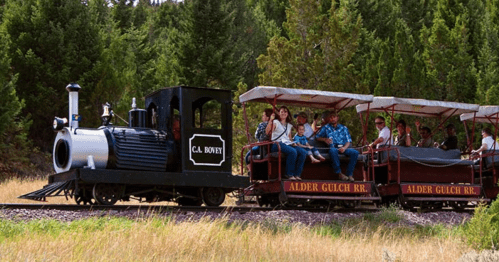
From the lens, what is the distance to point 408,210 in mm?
15414

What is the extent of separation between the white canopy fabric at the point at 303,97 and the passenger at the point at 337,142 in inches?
19.0

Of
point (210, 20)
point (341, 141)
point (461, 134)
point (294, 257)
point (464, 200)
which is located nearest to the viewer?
point (294, 257)

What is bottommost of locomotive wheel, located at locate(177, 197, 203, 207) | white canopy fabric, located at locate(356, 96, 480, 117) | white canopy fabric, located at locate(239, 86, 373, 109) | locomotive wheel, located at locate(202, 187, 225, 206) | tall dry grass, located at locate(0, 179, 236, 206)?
tall dry grass, located at locate(0, 179, 236, 206)

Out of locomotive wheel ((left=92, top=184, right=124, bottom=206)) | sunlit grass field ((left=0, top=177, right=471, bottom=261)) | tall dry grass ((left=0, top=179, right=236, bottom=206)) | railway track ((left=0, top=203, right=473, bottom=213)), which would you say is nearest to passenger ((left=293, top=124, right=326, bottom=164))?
railway track ((left=0, top=203, right=473, bottom=213))

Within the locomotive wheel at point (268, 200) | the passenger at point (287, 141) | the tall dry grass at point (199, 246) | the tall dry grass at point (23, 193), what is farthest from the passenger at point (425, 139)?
the tall dry grass at point (199, 246)

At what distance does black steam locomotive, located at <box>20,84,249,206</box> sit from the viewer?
499 inches

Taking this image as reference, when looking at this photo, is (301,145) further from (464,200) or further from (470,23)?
(470,23)

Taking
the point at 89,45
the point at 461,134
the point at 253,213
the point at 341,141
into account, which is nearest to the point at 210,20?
the point at 89,45

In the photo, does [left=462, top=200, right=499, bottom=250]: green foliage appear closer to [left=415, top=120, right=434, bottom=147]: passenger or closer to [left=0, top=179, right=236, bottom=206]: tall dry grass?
[left=415, top=120, right=434, bottom=147]: passenger

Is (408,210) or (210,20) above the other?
(210,20)

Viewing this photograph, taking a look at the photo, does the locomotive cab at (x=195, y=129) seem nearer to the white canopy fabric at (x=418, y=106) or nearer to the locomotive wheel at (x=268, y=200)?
the locomotive wheel at (x=268, y=200)

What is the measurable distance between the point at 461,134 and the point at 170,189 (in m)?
17.6

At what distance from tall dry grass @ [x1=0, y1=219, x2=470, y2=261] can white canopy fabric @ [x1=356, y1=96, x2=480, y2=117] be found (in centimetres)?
532

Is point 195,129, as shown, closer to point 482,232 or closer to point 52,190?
point 52,190
